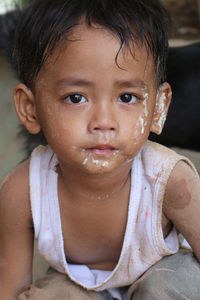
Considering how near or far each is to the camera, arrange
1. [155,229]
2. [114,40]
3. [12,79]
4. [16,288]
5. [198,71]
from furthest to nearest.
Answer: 1. [12,79]
2. [198,71]
3. [16,288]
4. [155,229]
5. [114,40]

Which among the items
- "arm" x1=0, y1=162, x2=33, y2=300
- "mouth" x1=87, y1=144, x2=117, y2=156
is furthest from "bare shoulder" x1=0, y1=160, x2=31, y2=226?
"mouth" x1=87, y1=144, x2=117, y2=156

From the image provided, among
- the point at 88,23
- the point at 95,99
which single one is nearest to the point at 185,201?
the point at 95,99

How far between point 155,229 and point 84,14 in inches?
18.7

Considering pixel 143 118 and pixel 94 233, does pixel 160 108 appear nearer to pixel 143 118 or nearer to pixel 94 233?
pixel 143 118

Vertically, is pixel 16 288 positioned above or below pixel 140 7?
below

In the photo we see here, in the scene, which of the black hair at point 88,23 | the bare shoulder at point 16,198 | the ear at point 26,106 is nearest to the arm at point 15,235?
the bare shoulder at point 16,198

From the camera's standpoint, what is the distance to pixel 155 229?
51.2 inches

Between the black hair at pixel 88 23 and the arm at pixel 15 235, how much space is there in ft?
0.82

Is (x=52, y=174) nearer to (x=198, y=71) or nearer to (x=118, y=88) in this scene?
(x=118, y=88)

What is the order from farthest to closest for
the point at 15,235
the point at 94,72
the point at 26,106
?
the point at 15,235, the point at 26,106, the point at 94,72

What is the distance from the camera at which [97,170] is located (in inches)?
45.0

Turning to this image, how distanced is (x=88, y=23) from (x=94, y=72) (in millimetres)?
93

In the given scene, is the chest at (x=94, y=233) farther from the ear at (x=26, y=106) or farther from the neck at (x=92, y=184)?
the ear at (x=26, y=106)

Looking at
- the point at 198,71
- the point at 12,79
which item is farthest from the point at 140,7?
the point at 12,79
